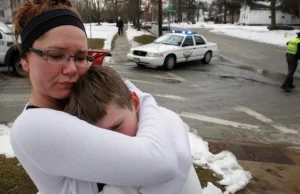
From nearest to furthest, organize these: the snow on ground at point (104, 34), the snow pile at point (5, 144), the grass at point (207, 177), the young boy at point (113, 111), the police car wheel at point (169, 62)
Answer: the young boy at point (113, 111), the grass at point (207, 177), the snow pile at point (5, 144), the police car wheel at point (169, 62), the snow on ground at point (104, 34)

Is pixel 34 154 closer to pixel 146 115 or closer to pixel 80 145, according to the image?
pixel 80 145

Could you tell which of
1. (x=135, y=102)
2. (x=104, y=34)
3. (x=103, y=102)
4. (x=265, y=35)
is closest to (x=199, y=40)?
(x=135, y=102)

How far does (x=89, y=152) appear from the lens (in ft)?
3.35

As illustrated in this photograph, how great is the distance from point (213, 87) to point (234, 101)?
188cm

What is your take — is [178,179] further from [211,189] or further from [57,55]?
[211,189]

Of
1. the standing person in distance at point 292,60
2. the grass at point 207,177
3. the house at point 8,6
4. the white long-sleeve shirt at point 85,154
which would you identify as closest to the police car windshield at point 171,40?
the standing person in distance at point 292,60

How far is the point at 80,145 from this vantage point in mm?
1025

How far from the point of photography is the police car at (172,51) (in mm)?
13663

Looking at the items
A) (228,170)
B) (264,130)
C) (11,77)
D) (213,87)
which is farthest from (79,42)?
(11,77)

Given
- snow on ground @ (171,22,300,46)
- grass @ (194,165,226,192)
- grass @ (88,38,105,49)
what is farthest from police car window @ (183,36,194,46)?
snow on ground @ (171,22,300,46)

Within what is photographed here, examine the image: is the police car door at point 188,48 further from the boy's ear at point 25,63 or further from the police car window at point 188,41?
the boy's ear at point 25,63

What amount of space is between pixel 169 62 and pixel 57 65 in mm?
12942

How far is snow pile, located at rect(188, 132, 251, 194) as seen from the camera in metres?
4.04

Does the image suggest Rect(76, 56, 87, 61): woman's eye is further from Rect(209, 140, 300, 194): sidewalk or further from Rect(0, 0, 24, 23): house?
Rect(209, 140, 300, 194): sidewalk
